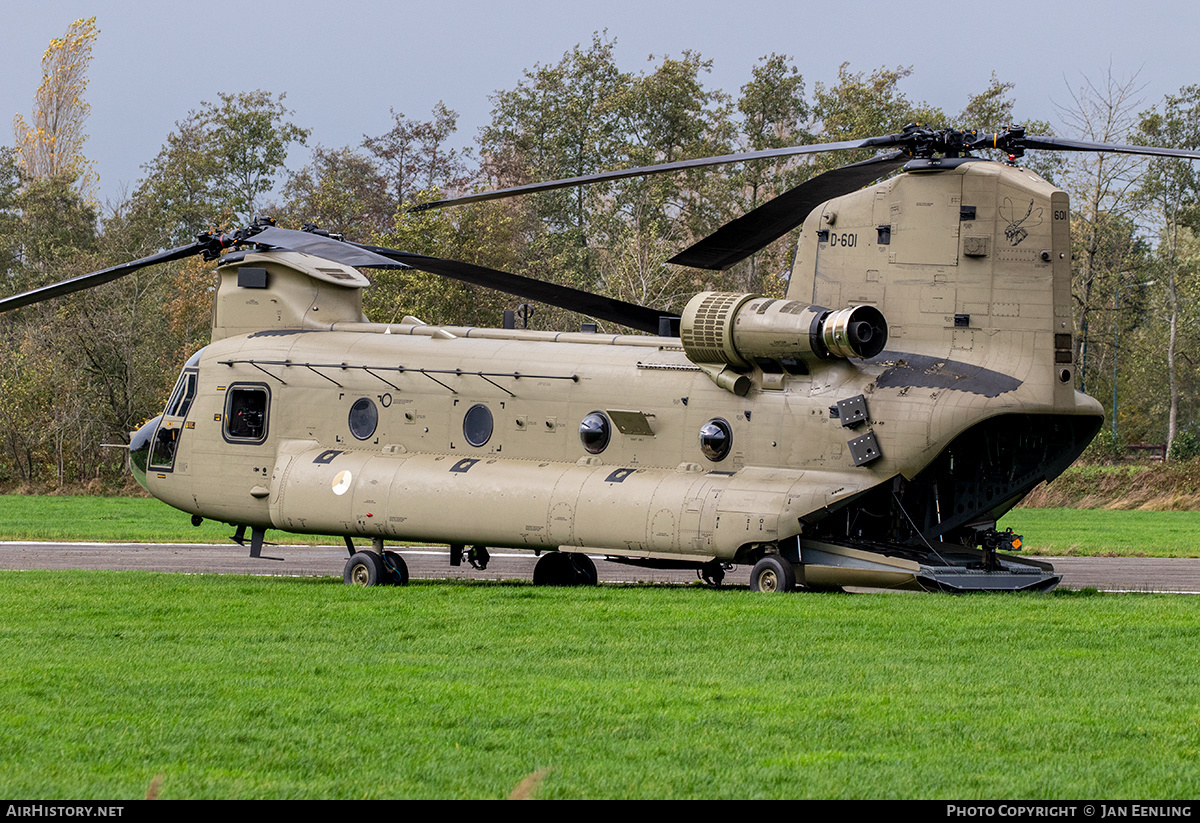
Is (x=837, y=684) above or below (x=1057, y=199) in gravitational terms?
below

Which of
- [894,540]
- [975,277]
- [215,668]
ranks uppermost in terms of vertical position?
[975,277]

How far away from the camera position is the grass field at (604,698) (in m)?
7.63

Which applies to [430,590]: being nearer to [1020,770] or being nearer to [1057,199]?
[1057,199]

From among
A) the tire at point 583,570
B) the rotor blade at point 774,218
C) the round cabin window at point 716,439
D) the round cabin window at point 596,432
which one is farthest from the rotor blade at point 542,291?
the tire at point 583,570

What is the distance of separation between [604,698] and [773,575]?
821 cm

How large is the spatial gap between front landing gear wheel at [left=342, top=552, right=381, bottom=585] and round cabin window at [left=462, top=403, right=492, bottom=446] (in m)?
2.30

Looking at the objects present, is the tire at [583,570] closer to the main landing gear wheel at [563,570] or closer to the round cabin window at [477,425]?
the main landing gear wheel at [563,570]

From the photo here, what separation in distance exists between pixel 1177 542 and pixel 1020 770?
84.1 feet

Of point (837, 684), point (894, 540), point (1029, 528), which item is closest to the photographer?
point (837, 684)

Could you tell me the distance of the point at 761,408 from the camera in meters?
18.4

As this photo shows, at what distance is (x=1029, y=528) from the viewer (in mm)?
37094

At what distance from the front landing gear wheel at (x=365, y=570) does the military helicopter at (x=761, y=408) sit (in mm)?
57

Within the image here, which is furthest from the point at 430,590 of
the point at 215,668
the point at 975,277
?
the point at 975,277

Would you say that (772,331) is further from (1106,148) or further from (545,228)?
(545,228)
